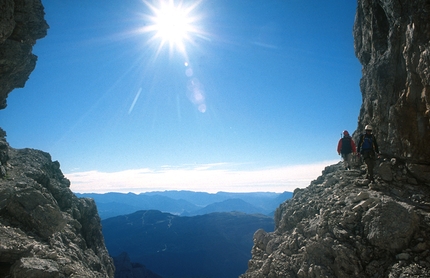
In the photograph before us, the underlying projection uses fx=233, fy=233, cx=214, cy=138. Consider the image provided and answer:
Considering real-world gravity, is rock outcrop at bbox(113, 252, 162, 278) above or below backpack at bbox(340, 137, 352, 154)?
below

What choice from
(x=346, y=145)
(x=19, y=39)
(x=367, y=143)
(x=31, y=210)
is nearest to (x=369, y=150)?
(x=367, y=143)

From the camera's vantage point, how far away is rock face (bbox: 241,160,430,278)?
9789mm

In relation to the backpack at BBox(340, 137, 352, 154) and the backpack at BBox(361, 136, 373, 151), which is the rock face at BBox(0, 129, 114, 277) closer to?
the backpack at BBox(361, 136, 373, 151)

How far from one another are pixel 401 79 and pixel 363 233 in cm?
926

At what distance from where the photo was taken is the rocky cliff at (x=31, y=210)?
1220 cm

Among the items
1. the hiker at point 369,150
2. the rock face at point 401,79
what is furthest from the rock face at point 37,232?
the rock face at point 401,79

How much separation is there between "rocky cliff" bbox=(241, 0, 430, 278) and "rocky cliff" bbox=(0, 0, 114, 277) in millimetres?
13025

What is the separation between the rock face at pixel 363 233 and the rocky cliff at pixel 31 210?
12.6m

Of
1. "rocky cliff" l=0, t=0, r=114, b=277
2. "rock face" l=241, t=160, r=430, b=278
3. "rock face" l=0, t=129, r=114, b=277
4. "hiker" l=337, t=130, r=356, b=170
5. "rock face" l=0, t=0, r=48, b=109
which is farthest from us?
"rock face" l=0, t=0, r=48, b=109

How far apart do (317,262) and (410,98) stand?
401 inches

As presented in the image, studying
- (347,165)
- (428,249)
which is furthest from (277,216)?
(428,249)

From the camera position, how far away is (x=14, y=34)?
20672 mm

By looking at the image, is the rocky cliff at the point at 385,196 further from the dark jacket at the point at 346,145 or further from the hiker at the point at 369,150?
the dark jacket at the point at 346,145

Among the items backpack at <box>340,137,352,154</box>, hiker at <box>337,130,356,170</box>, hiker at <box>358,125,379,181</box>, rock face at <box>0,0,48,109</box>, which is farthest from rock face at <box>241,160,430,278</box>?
rock face at <box>0,0,48,109</box>
